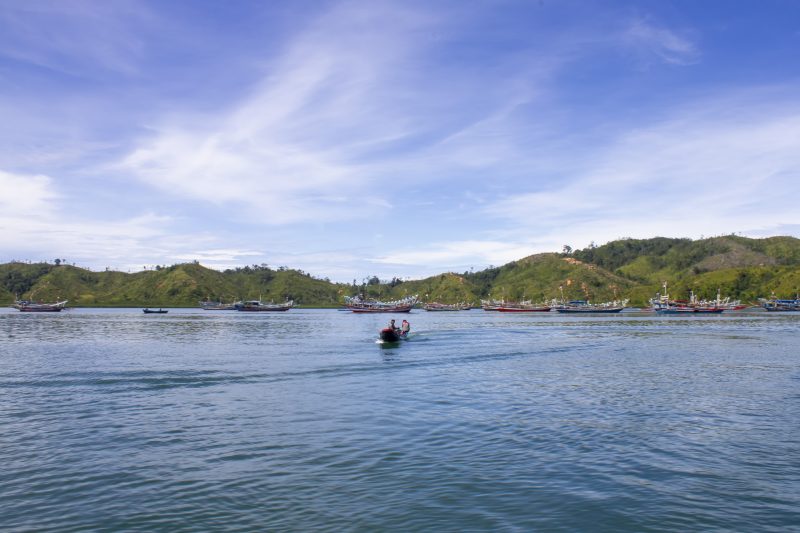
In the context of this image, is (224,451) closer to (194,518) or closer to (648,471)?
(194,518)

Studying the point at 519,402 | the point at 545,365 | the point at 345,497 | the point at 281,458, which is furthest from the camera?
the point at 545,365

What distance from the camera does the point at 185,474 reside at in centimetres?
1814

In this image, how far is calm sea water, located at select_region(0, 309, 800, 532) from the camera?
15.0 m

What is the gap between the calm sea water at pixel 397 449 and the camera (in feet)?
49.2

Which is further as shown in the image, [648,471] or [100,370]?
[100,370]

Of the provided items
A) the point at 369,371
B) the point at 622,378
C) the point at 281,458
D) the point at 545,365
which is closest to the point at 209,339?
the point at 369,371

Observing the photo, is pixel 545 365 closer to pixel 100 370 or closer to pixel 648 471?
pixel 648 471

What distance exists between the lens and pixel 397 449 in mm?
21328

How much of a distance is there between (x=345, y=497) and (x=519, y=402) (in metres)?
16.8

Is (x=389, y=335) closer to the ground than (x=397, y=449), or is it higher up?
higher up

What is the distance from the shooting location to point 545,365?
49219 millimetres

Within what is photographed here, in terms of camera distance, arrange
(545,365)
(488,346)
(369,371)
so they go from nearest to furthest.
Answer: (369,371)
(545,365)
(488,346)

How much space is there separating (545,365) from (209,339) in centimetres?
4798

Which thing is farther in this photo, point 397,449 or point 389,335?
point 389,335
